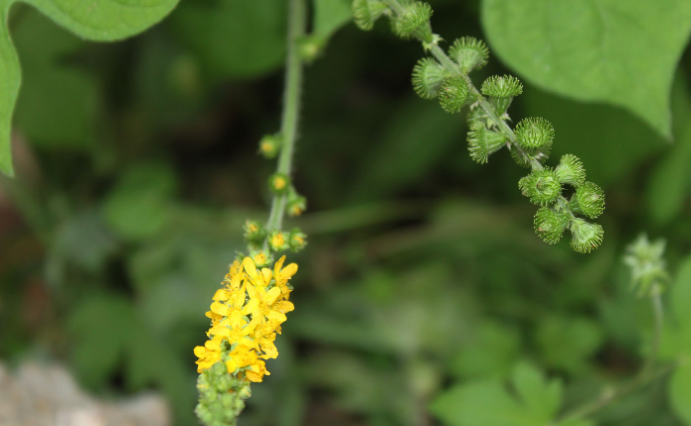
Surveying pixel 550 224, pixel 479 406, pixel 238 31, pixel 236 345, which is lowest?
pixel 236 345

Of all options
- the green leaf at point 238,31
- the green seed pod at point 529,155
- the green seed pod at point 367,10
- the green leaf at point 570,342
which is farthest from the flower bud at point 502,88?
the green leaf at point 570,342

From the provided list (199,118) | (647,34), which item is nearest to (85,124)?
(199,118)

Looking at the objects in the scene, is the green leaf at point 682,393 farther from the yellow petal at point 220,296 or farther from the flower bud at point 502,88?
the yellow petal at point 220,296

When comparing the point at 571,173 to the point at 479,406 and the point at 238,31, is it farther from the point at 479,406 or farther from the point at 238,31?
the point at 238,31

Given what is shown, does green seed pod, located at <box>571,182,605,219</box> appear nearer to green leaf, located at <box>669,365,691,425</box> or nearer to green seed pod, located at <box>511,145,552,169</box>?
green seed pod, located at <box>511,145,552,169</box>

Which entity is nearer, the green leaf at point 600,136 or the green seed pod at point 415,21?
the green seed pod at point 415,21

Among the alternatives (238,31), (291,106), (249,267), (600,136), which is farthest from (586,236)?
(238,31)

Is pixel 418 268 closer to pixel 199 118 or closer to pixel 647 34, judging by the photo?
pixel 199 118
